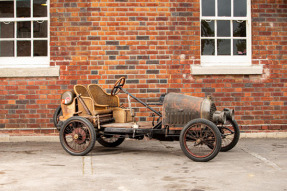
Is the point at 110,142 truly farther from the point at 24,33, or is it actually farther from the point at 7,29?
the point at 7,29

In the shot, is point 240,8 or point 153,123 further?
point 240,8

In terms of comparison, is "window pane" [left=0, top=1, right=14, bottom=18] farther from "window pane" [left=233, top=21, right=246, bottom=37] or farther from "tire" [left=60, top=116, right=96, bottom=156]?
"window pane" [left=233, top=21, right=246, bottom=37]

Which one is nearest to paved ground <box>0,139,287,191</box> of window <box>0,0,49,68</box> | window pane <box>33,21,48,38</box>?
window <box>0,0,49,68</box>

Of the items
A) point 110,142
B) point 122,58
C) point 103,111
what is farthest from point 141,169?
point 122,58

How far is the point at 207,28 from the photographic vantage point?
9188mm

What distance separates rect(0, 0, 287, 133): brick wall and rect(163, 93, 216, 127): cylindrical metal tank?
7.16 feet

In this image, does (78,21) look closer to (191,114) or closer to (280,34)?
(191,114)

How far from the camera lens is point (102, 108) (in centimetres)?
761

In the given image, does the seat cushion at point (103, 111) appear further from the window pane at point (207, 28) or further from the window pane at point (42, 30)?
the window pane at point (207, 28)

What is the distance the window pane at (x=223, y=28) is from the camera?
9195 millimetres

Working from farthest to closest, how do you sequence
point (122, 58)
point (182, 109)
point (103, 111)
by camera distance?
point (122, 58) → point (103, 111) → point (182, 109)

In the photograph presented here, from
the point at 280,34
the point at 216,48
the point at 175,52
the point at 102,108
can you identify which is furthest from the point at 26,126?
the point at 280,34

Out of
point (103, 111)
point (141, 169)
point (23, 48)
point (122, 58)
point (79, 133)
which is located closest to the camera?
point (141, 169)

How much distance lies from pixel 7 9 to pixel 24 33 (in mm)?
639
